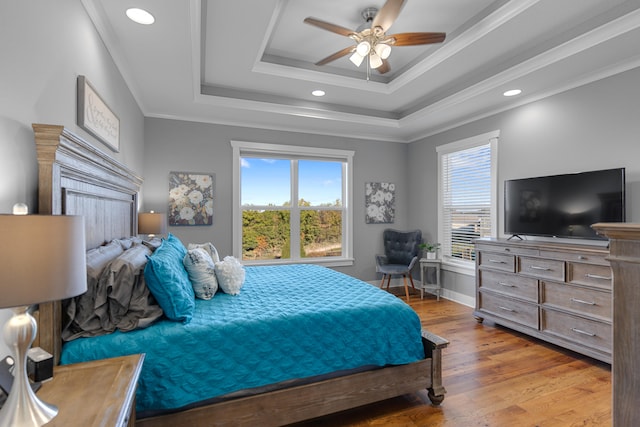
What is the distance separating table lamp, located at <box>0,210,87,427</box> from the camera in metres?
0.81

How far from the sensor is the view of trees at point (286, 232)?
185 inches

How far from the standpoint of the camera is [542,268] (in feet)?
10.1

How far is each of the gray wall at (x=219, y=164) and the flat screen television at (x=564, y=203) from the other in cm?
211

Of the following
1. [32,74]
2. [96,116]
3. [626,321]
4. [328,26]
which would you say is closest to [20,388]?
[32,74]

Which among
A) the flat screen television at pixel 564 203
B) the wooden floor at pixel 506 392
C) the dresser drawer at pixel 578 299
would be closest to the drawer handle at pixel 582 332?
the dresser drawer at pixel 578 299

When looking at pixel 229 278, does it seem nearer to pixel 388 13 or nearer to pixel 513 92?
pixel 388 13

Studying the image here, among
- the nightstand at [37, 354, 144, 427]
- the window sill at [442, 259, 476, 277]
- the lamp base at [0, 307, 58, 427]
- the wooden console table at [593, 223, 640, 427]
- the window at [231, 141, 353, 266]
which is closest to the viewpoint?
the wooden console table at [593, 223, 640, 427]

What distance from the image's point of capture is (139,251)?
2119mm

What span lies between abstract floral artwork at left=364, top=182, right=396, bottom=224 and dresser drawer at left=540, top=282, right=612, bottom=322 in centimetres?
260

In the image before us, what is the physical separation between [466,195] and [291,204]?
2492mm

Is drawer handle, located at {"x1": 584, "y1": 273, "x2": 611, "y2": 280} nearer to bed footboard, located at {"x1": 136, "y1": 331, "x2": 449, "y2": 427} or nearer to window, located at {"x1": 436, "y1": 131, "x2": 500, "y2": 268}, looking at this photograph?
window, located at {"x1": 436, "y1": 131, "x2": 500, "y2": 268}

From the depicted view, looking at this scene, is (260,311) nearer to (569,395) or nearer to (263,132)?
(569,395)

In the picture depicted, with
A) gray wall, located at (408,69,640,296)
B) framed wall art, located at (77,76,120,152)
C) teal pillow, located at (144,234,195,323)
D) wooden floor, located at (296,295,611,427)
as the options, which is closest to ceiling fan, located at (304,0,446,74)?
framed wall art, located at (77,76,120,152)

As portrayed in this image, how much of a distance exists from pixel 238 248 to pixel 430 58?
129 inches
